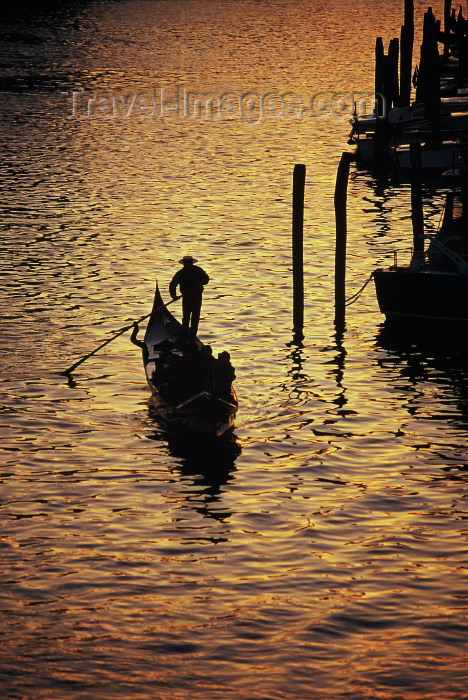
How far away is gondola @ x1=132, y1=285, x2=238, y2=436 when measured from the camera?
19094 millimetres

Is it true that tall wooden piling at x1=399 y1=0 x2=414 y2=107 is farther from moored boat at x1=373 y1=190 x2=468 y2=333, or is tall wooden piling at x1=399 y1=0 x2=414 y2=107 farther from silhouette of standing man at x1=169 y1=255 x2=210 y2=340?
silhouette of standing man at x1=169 y1=255 x2=210 y2=340

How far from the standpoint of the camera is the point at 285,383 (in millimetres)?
22891

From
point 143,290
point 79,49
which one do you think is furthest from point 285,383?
point 79,49

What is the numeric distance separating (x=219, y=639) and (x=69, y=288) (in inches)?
664

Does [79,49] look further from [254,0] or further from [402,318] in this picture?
[402,318]

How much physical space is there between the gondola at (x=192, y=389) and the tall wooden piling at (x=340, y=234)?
16.3ft

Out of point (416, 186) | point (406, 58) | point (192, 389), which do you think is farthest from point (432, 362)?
point (406, 58)

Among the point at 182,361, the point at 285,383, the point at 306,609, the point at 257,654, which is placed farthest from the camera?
the point at 285,383

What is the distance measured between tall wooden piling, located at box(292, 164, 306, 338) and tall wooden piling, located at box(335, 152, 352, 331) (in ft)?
2.36

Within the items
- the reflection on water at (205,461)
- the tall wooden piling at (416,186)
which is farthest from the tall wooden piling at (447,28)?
the reflection on water at (205,461)

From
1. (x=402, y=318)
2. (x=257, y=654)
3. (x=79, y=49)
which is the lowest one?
(x=257, y=654)

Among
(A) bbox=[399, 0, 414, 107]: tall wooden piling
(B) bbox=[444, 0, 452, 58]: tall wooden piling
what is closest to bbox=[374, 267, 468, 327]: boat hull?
(A) bbox=[399, 0, 414, 107]: tall wooden piling

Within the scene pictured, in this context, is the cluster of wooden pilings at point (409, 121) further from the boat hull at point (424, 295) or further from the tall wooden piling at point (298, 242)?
the tall wooden piling at point (298, 242)

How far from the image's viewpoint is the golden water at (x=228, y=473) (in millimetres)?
13789
